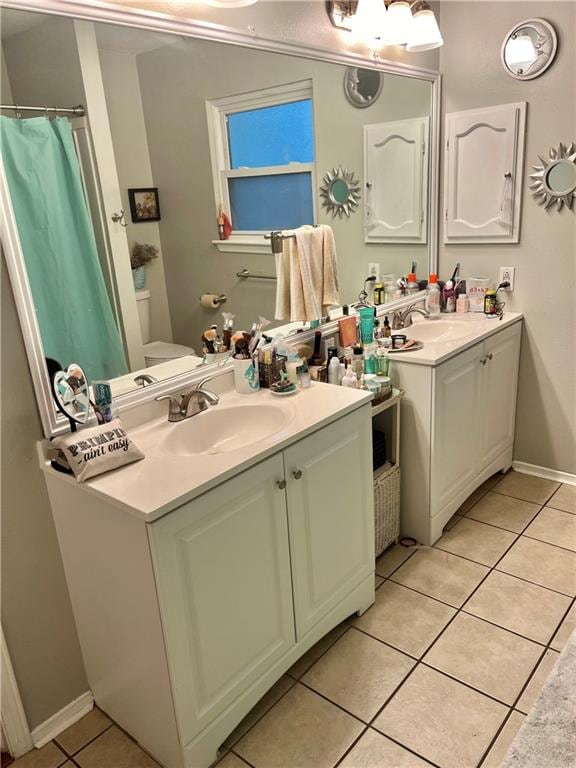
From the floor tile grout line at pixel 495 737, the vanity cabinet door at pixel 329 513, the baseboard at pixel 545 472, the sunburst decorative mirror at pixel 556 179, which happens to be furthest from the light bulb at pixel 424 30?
the floor tile grout line at pixel 495 737

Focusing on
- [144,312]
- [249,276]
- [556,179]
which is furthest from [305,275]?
[556,179]

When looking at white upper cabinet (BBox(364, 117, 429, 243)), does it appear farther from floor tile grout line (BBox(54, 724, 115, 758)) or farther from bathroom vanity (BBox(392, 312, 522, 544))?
floor tile grout line (BBox(54, 724, 115, 758))

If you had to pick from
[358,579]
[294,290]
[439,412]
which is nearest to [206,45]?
[294,290]

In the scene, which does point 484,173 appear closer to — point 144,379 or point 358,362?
point 358,362

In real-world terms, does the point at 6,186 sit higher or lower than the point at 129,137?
lower

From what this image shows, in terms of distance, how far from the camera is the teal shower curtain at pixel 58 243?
5.03 ft

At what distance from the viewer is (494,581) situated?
230 centimetres

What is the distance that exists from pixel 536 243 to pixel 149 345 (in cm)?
189

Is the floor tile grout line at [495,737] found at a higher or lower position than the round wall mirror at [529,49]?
lower

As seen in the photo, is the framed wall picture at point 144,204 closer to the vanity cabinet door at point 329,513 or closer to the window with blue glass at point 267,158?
the window with blue glass at point 267,158

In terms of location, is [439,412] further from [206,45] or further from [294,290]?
[206,45]

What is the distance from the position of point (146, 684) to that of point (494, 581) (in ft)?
4.56

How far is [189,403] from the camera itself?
6.12 feet

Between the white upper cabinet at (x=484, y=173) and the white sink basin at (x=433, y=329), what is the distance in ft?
1.53
